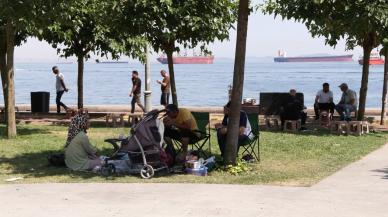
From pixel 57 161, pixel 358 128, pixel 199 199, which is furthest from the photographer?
pixel 358 128

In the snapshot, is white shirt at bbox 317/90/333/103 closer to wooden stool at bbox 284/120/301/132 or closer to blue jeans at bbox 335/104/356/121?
blue jeans at bbox 335/104/356/121

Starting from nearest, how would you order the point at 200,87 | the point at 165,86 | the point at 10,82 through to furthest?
the point at 10,82 < the point at 165,86 < the point at 200,87

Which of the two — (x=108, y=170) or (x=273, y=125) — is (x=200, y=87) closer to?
(x=273, y=125)

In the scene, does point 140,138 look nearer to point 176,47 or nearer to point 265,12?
point 176,47

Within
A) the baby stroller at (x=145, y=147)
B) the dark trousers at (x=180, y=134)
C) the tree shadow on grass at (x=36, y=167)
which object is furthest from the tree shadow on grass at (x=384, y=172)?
the tree shadow on grass at (x=36, y=167)

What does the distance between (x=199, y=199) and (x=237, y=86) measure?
2.64 metres

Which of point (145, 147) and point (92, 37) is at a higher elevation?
point (92, 37)

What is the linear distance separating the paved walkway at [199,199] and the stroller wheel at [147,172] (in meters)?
0.64

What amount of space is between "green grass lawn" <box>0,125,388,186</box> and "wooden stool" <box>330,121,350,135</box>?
34 centimetres

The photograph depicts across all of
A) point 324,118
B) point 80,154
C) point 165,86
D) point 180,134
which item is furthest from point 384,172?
point 165,86

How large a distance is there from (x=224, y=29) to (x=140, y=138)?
7.00 meters

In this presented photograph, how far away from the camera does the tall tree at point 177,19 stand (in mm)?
15477

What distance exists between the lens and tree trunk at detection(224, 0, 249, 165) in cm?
1005

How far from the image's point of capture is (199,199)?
7992mm
